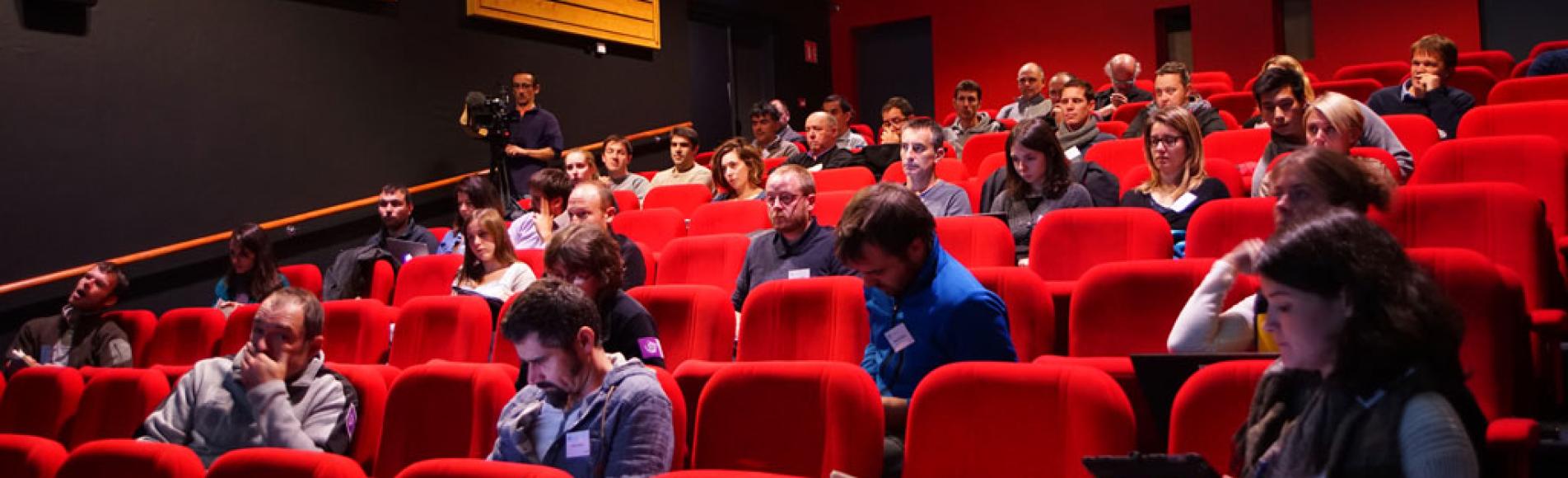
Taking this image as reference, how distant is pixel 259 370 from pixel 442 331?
0.68 m

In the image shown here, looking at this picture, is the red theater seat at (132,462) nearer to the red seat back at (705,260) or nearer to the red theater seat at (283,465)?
the red theater seat at (283,465)

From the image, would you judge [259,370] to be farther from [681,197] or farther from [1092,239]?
[681,197]

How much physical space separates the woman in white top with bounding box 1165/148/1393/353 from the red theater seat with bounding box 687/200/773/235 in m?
2.32

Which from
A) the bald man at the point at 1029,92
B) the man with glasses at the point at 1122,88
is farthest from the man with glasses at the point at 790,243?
the bald man at the point at 1029,92

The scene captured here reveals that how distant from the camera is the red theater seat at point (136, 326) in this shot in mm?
3959

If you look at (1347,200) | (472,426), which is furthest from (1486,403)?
(472,426)

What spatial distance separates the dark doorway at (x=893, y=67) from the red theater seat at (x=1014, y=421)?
318 inches

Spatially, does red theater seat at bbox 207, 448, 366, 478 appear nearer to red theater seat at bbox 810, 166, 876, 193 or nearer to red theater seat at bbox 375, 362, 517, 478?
red theater seat at bbox 375, 362, 517, 478

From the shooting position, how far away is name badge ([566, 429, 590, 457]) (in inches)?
73.2

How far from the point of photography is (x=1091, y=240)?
9.54ft

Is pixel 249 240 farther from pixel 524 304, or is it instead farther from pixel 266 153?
pixel 524 304

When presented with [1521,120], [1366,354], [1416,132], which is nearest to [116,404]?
[1366,354]


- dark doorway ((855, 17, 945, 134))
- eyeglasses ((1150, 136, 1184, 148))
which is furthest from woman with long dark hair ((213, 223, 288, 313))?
dark doorway ((855, 17, 945, 134))

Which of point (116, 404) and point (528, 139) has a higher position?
point (528, 139)
